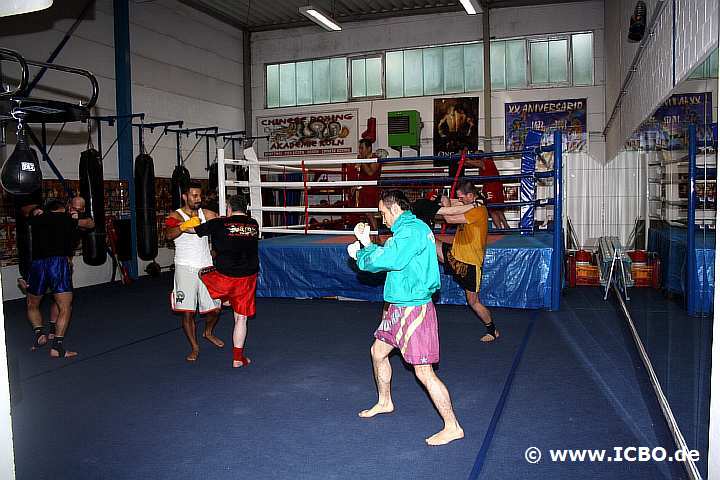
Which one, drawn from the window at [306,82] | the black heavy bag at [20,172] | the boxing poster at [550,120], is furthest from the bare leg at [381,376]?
the window at [306,82]

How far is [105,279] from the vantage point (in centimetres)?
1062

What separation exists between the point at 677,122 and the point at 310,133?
1067cm

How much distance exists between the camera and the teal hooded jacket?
3.30 meters

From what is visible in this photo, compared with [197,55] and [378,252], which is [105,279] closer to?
[197,55]

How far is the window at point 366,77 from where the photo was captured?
1359cm

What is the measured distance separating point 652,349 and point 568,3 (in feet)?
31.6

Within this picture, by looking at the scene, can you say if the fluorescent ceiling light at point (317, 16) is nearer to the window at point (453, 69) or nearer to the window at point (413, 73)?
the window at point (413, 73)

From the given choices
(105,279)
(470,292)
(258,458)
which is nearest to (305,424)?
(258,458)

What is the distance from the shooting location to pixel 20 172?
14.1 feet

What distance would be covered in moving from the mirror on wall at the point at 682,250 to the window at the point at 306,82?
8634 millimetres

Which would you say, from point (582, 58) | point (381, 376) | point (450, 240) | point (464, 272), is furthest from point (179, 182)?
point (381, 376)

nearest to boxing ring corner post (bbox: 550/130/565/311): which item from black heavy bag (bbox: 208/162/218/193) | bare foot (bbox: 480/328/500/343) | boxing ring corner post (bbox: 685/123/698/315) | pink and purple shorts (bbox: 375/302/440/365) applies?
bare foot (bbox: 480/328/500/343)

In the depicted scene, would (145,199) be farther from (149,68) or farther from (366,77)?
(366,77)

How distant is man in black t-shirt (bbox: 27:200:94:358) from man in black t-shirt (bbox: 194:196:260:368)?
4.61 feet
